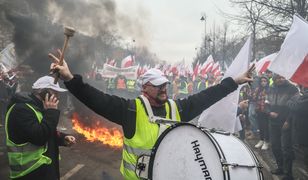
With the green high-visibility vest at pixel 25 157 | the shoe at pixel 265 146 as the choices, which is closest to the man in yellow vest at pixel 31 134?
the green high-visibility vest at pixel 25 157

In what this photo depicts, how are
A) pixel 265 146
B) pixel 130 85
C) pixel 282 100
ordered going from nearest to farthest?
pixel 282 100
pixel 265 146
pixel 130 85

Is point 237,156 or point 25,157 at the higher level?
point 237,156

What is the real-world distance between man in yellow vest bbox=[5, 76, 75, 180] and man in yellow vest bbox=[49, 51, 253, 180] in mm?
442

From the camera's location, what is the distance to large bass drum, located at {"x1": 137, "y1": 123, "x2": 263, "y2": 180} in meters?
3.11

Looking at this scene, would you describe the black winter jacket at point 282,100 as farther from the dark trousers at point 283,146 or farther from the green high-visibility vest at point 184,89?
the green high-visibility vest at point 184,89

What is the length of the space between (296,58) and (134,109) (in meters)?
3.29

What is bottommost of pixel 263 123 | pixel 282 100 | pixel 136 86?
pixel 136 86

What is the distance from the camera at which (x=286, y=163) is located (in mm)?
7547

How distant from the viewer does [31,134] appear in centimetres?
366

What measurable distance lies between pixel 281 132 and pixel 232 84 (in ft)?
14.2

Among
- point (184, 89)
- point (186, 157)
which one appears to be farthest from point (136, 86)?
point (186, 157)

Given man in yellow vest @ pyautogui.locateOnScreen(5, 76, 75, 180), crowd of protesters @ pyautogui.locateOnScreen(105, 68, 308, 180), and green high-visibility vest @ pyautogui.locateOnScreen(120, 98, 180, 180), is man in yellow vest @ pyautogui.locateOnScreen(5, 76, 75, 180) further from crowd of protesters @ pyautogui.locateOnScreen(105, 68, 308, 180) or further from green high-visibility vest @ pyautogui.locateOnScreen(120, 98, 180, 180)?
crowd of protesters @ pyautogui.locateOnScreen(105, 68, 308, 180)

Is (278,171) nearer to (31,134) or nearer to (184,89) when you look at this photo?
(31,134)

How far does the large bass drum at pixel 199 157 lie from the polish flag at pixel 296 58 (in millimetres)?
2947
